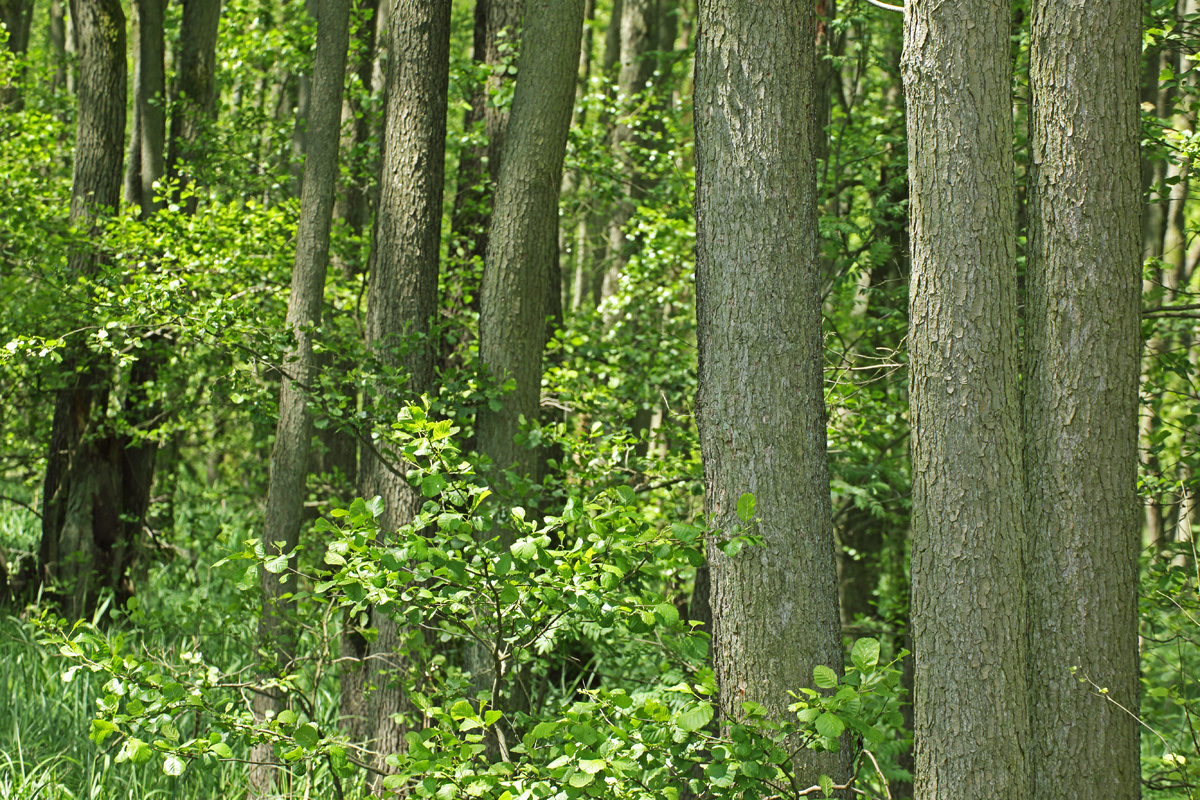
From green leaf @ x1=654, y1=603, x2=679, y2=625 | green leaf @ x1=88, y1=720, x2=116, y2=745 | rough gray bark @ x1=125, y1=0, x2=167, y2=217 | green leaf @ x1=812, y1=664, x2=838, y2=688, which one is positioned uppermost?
rough gray bark @ x1=125, y1=0, x2=167, y2=217

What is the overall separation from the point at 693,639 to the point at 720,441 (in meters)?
0.77

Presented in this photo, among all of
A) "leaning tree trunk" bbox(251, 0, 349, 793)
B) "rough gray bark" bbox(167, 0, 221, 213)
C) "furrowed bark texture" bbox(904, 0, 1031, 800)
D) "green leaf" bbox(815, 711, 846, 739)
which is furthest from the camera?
"rough gray bark" bbox(167, 0, 221, 213)

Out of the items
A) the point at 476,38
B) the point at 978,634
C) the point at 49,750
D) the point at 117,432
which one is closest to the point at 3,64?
the point at 117,432

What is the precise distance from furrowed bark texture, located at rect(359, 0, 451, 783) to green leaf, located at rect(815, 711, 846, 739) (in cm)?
283

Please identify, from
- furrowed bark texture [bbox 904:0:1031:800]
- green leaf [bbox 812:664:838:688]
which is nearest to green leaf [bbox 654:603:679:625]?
green leaf [bbox 812:664:838:688]

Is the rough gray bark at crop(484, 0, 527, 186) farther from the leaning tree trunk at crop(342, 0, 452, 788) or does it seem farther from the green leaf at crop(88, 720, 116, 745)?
the green leaf at crop(88, 720, 116, 745)

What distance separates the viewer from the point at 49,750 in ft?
16.5

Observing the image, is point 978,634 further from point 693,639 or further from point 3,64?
point 3,64

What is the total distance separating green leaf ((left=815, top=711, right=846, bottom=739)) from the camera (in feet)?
8.02

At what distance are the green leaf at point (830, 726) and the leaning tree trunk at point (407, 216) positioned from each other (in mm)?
2833

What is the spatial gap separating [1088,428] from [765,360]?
1111 millimetres

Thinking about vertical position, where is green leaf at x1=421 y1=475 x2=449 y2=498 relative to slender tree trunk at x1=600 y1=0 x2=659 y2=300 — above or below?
below

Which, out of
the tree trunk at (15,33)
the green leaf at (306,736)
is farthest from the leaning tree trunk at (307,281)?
the tree trunk at (15,33)

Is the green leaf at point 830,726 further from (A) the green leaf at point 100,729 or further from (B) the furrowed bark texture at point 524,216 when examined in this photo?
(B) the furrowed bark texture at point 524,216
